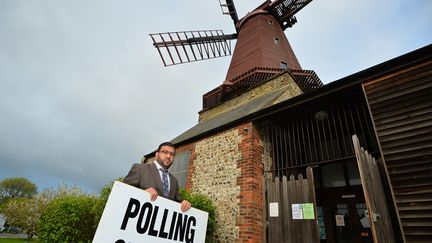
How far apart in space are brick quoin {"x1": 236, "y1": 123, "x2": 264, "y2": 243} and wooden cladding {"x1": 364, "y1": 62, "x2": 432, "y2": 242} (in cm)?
268

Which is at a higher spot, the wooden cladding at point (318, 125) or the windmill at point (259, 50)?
the windmill at point (259, 50)

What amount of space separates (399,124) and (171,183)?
3.88 metres

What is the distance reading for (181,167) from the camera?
787cm

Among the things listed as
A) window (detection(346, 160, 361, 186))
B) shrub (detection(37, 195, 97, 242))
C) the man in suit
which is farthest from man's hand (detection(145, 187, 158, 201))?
window (detection(346, 160, 361, 186))

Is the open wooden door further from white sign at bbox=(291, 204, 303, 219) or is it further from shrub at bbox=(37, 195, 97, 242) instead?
shrub at bbox=(37, 195, 97, 242)

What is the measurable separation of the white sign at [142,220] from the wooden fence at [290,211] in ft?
8.76

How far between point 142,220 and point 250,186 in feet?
11.3

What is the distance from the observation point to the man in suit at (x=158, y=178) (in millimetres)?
2576

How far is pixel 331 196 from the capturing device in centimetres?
661

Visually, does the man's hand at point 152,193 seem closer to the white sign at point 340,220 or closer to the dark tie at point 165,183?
the dark tie at point 165,183

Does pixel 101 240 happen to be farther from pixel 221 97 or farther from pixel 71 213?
pixel 221 97

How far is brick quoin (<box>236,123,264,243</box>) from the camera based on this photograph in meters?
4.95

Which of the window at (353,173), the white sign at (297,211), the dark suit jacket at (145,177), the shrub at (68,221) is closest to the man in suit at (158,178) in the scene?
the dark suit jacket at (145,177)

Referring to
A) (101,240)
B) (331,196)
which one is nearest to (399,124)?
(331,196)
